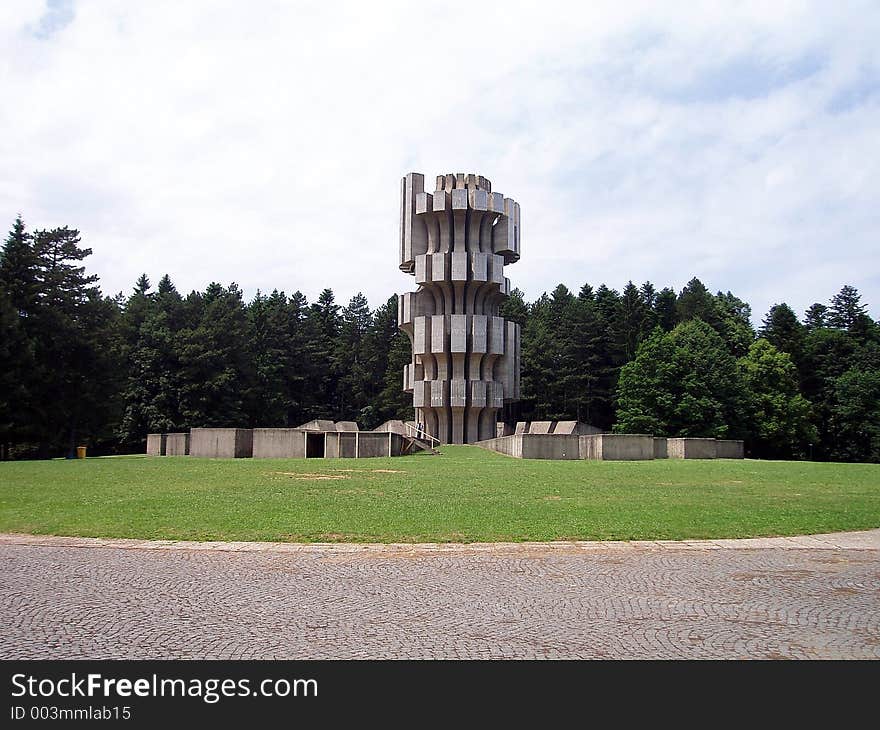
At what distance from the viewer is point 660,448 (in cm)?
3675

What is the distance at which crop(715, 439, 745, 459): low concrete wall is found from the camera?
39531 millimetres

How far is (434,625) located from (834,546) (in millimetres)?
7359

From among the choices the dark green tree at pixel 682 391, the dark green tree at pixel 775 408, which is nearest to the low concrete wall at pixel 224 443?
the dark green tree at pixel 682 391

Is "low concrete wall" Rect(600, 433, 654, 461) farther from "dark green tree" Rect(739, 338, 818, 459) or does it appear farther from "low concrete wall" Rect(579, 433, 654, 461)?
"dark green tree" Rect(739, 338, 818, 459)

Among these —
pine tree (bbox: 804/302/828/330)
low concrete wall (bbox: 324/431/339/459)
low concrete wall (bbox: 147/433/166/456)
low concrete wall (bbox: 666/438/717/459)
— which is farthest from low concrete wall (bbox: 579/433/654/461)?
pine tree (bbox: 804/302/828/330)

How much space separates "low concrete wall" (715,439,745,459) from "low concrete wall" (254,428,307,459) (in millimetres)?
21456

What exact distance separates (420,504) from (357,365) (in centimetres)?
7175

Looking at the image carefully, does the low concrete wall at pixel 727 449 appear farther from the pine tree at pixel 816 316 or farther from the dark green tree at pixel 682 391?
the pine tree at pixel 816 316

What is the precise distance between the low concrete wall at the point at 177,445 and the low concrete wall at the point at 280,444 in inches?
216

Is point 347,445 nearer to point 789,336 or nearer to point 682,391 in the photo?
point 682,391

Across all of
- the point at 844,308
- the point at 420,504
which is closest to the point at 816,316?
the point at 844,308

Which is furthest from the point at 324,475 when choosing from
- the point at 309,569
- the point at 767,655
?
the point at 767,655

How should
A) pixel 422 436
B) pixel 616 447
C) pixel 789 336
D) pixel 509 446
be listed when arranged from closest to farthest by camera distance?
pixel 616 447, pixel 509 446, pixel 422 436, pixel 789 336

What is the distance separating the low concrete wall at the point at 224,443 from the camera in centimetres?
3309
